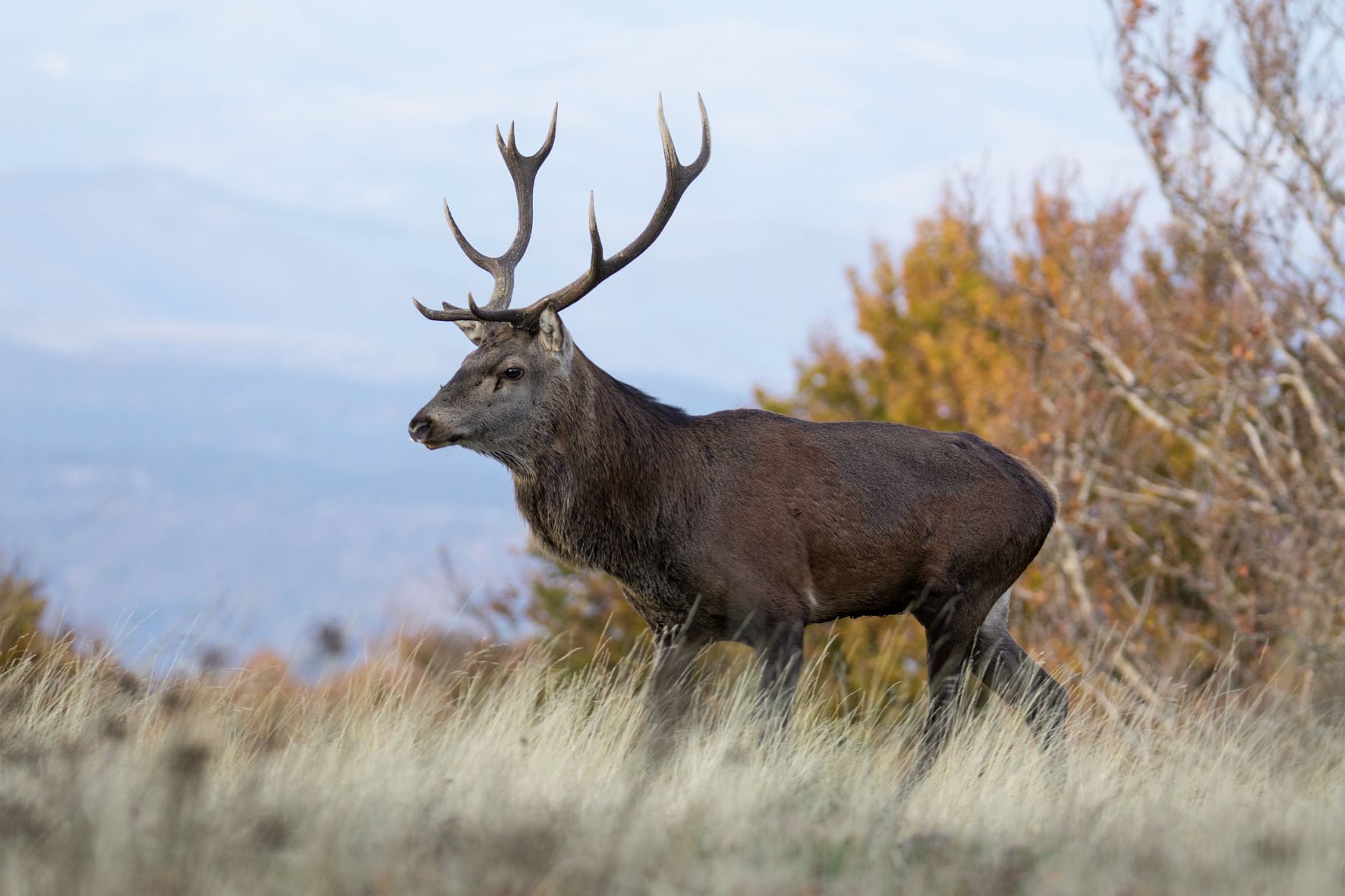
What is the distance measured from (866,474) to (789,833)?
303 centimetres

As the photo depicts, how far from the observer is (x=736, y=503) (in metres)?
7.14

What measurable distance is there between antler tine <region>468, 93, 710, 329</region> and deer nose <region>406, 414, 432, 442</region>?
1.87 ft

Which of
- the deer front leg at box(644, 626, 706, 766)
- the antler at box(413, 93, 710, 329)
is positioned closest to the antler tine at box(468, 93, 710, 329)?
the antler at box(413, 93, 710, 329)

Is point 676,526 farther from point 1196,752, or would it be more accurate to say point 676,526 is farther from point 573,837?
point 573,837

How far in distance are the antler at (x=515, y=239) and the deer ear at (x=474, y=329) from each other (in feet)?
0.14

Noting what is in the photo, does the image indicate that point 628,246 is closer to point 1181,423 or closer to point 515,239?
point 515,239

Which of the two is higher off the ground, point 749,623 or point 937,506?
point 937,506

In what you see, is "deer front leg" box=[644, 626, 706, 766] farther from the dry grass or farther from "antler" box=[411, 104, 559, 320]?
"antler" box=[411, 104, 559, 320]

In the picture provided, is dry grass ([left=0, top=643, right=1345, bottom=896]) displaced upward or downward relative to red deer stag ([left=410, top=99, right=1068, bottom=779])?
downward

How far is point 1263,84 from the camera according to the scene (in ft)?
49.4

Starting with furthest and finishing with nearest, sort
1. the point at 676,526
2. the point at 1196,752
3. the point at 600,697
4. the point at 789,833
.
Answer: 1. the point at 600,697
2. the point at 676,526
3. the point at 1196,752
4. the point at 789,833

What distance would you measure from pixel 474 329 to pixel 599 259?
73 centimetres

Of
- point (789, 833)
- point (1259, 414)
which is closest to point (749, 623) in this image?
point (789, 833)

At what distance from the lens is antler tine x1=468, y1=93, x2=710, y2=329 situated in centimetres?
737
